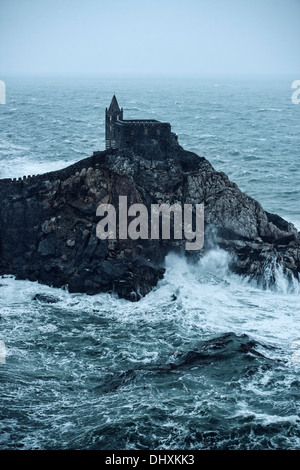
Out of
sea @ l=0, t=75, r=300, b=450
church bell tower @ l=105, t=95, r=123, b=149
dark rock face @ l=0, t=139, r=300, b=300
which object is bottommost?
sea @ l=0, t=75, r=300, b=450

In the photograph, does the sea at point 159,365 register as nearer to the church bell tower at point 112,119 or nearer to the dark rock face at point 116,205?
the dark rock face at point 116,205

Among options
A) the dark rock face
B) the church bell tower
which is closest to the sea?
the dark rock face

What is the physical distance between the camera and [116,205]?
64.2 m

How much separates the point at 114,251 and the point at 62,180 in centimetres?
1036

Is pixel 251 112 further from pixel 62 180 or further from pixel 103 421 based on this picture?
pixel 103 421

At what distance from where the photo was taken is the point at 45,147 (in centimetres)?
11456

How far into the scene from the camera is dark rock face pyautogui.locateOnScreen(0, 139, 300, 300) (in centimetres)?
6109

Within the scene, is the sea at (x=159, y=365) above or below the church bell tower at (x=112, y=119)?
below

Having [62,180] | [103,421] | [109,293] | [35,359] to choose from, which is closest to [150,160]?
[62,180]

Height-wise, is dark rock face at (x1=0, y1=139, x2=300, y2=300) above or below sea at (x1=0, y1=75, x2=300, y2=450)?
above

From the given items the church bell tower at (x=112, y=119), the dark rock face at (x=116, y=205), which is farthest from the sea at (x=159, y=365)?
the church bell tower at (x=112, y=119)

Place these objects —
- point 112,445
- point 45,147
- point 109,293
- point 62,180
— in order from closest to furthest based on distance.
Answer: point 112,445 < point 109,293 < point 62,180 < point 45,147

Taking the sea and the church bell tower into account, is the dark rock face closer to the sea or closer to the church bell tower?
the sea

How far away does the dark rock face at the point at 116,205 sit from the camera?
61.1m
